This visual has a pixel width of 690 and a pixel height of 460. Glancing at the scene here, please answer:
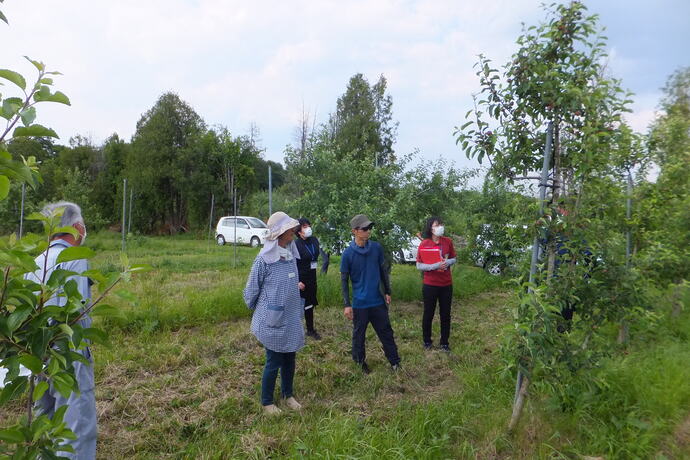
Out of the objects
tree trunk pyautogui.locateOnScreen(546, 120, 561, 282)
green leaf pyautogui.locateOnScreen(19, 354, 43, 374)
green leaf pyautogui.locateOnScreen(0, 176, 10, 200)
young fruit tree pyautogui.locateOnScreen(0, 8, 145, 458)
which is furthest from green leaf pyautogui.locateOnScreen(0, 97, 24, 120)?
tree trunk pyautogui.locateOnScreen(546, 120, 561, 282)

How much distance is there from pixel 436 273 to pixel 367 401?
1864 mm

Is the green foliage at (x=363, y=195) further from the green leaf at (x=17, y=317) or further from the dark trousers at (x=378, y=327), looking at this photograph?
the green leaf at (x=17, y=317)

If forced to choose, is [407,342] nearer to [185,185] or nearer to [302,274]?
[302,274]

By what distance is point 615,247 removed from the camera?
10.2 ft

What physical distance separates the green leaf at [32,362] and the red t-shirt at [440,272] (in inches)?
174

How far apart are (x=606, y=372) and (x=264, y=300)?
2.70 metres

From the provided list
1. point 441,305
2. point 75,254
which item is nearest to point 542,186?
point 441,305

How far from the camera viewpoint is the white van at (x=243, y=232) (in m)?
18.8

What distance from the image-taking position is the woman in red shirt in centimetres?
506

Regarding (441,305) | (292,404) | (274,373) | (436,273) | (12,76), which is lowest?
(292,404)

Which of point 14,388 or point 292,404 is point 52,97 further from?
point 292,404

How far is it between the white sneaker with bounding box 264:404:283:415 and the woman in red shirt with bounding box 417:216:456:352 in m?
2.24

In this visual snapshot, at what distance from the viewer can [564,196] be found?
9.66 feet

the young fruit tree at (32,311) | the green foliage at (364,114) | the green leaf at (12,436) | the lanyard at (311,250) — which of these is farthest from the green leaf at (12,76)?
the green foliage at (364,114)
